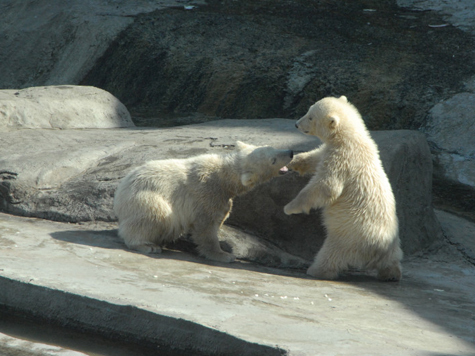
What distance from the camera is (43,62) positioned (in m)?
11.3

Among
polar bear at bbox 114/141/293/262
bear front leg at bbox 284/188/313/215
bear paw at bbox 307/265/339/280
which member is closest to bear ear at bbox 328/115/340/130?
polar bear at bbox 114/141/293/262

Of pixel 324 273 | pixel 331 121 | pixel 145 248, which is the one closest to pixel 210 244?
pixel 145 248

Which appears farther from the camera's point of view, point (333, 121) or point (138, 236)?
point (333, 121)

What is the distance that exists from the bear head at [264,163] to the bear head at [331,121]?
301 millimetres

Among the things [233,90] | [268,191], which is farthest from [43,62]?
[268,191]

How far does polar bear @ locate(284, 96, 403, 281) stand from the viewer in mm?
5023

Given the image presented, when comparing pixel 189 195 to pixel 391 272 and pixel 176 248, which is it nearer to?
pixel 176 248

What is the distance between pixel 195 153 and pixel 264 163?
0.94m

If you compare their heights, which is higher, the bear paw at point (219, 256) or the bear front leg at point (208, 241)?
the bear front leg at point (208, 241)

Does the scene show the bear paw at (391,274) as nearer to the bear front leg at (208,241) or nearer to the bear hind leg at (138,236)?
the bear front leg at (208,241)

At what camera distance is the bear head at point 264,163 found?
5.38 metres

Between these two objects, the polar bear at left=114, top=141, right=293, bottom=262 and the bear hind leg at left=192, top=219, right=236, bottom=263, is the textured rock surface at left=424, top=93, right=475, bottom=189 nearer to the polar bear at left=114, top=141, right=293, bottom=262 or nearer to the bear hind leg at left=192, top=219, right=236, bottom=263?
the polar bear at left=114, top=141, right=293, bottom=262

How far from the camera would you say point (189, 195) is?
524cm

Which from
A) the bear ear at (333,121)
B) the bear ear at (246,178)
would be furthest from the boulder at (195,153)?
the bear ear at (333,121)
